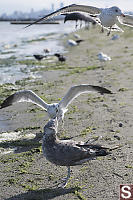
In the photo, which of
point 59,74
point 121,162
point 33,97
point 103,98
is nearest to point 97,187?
point 121,162

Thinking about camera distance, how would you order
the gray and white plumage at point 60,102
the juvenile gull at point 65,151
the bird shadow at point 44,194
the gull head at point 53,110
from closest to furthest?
the bird shadow at point 44,194 < the juvenile gull at point 65,151 < the gray and white plumage at point 60,102 < the gull head at point 53,110

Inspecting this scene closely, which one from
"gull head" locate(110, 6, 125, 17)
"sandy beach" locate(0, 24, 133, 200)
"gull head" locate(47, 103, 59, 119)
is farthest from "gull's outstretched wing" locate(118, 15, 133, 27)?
"gull head" locate(47, 103, 59, 119)

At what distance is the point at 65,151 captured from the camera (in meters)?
5.07

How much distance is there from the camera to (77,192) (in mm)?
5000

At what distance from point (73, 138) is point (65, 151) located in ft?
6.76

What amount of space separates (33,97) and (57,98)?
10.4 ft

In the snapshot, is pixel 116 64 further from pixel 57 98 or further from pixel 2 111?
pixel 2 111

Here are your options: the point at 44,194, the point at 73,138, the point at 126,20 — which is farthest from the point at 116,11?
the point at 44,194

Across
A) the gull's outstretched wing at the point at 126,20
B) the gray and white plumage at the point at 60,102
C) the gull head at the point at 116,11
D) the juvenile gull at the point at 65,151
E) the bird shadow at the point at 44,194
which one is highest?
the gull head at the point at 116,11

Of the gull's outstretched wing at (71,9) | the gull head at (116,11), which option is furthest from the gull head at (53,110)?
the gull head at (116,11)

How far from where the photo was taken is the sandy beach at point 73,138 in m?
5.13

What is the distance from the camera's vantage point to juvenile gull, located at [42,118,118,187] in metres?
5.05

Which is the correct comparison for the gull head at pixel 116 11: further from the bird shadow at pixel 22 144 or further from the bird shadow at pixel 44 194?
the bird shadow at pixel 44 194

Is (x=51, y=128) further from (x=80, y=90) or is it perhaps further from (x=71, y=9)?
(x=71, y=9)
